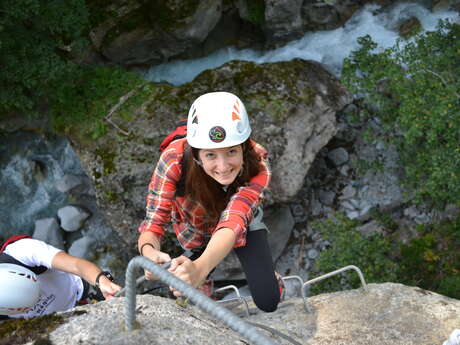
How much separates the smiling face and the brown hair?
0.09 metres

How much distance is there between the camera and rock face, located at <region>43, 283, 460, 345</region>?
7.43 ft

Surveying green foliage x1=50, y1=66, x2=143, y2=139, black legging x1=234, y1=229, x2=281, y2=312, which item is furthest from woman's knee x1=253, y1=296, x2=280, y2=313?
green foliage x1=50, y1=66, x2=143, y2=139

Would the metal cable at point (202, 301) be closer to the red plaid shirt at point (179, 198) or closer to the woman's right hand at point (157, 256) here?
the woman's right hand at point (157, 256)

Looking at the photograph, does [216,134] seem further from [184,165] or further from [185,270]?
[185,270]

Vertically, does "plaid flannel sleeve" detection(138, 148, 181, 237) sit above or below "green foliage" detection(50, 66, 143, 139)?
above

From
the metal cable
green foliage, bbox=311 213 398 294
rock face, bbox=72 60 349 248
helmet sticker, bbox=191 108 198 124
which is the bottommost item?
green foliage, bbox=311 213 398 294

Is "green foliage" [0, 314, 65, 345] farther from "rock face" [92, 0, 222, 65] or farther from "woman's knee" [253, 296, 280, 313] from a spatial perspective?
"rock face" [92, 0, 222, 65]

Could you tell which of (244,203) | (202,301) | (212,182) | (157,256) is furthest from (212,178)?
(202,301)

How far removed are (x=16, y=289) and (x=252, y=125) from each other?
19.1ft

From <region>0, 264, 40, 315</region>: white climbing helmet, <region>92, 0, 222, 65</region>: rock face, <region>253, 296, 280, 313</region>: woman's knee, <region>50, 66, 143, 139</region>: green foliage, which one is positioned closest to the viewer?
<region>0, 264, 40, 315</region>: white climbing helmet

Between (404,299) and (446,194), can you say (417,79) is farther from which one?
(404,299)

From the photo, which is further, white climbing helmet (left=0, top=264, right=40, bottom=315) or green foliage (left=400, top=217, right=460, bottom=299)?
green foliage (left=400, top=217, right=460, bottom=299)

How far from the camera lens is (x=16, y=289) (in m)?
3.03

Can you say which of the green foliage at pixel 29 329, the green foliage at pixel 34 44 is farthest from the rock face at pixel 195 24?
the green foliage at pixel 29 329
